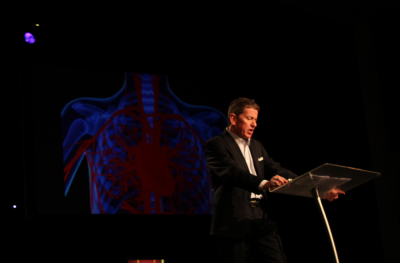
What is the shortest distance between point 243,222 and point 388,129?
2394 millimetres

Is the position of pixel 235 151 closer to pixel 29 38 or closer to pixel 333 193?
pixel 333 193

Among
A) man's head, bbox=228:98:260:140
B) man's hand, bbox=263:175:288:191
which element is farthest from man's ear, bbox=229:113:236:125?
man's hand, bbox=263:175:288:191

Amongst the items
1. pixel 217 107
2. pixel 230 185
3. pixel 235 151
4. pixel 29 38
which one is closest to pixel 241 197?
pixel 230 185

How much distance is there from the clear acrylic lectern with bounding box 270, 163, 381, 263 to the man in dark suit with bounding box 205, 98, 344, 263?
0.74ft

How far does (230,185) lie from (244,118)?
501 millimetres

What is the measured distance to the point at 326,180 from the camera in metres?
2.06

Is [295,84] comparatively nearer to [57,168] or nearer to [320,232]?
[320,232]

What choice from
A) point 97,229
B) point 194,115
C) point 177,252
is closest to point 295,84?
point 194,115

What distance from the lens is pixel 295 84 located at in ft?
15.0

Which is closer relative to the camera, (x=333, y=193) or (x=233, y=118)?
(x=333, y=193)

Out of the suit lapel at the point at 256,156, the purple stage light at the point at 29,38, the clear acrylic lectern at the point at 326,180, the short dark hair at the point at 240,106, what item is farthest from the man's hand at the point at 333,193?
the purple stage light at the point at 29,38

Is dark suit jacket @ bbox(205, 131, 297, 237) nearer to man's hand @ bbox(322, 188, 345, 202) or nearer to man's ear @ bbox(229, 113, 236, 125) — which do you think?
man's ear @ bbox(229, 113, 236, 125)

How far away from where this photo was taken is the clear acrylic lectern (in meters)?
1.92

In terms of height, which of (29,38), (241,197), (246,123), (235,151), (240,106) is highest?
(29,38)
